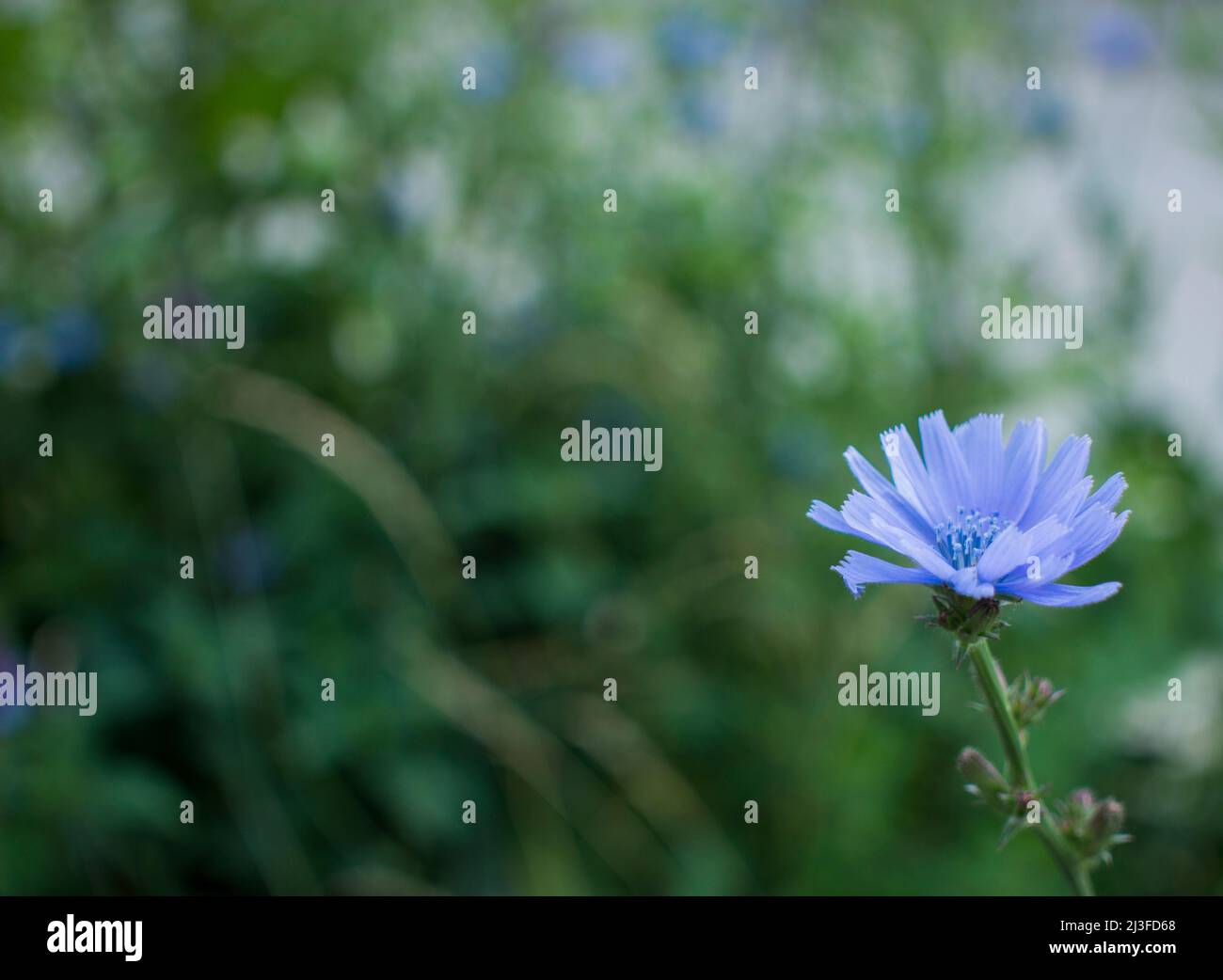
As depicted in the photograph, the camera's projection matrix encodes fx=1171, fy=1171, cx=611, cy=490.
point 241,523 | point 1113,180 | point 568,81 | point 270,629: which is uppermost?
point 568,81

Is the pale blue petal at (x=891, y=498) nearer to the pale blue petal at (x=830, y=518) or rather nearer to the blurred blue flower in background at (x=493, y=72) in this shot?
the pale blue petal at (x=830, y=518)

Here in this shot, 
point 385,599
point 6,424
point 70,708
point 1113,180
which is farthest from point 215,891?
point 1113,180

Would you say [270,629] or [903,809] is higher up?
[270,629]

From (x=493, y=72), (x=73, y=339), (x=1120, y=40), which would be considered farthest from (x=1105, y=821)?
(x=1120, y=40)

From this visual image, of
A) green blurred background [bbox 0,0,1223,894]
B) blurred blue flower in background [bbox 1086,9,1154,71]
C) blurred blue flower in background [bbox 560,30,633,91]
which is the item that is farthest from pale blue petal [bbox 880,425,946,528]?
blurred blue flower in background [bbox 1086,9,1154,71]

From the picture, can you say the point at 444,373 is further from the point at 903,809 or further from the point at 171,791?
the point at 903,809

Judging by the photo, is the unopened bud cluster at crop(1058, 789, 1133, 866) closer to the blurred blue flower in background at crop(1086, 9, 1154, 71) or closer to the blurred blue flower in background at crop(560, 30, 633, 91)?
the blurred blue flower in background at crop(560, 30, 633, 91)
